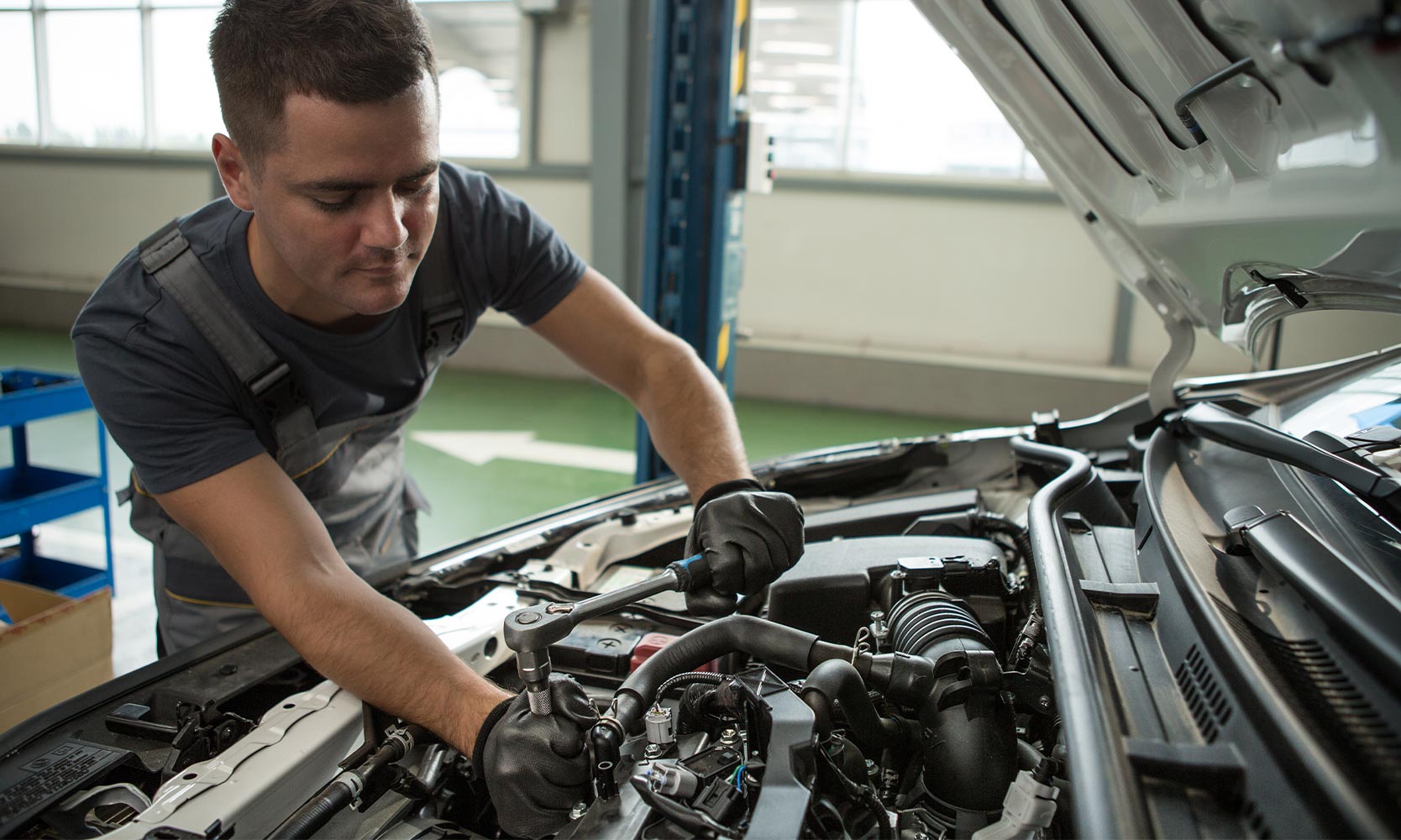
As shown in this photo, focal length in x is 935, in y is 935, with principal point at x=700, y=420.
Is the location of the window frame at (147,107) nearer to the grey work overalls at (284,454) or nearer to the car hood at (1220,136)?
the grey work overalls at (284,454)

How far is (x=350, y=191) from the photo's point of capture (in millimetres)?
1317

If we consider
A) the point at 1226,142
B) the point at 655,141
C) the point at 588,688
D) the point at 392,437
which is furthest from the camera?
the point at 655,141

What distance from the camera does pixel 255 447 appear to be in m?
1.43

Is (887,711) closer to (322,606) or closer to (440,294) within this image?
(322,606)

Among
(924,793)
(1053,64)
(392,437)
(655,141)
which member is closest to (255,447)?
(392,437)

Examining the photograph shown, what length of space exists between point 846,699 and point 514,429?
467 cm

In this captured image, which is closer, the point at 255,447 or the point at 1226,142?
the point at 1226,142

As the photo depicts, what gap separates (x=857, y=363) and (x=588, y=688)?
198 inches

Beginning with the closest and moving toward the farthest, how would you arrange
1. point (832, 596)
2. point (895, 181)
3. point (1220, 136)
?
point (1220, 136), point (832, 596), point (895, 181)

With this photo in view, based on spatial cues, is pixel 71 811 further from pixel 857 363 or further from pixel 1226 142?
pixel 857 363

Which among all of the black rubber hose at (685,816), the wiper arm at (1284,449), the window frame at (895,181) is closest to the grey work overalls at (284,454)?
the black rubber hose at (685,816)

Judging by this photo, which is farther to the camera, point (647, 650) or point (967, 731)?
point (647, 650)

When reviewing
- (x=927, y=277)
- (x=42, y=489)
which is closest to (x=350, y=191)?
(x=42, y=489)

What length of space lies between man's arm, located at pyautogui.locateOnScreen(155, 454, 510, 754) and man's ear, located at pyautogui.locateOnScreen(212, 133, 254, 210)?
406 mm
